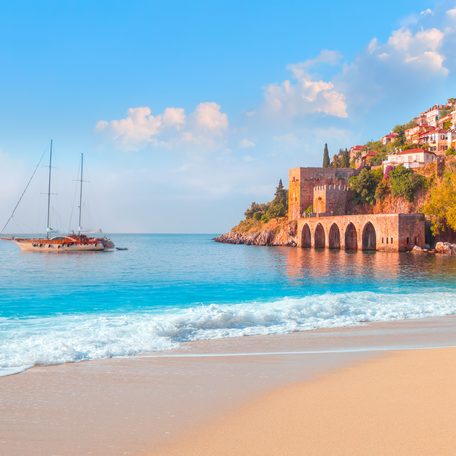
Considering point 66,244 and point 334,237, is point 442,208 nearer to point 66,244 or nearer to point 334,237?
point 334,237

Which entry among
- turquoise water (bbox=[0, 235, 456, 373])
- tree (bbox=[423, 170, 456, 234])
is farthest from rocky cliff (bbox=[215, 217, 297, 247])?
turquoise water (bbox=[0, 235, 456, 373])

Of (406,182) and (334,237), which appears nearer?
(334,237)

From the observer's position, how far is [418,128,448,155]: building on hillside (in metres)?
79.4

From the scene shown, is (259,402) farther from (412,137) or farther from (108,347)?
(412,137)

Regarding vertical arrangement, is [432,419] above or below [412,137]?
below

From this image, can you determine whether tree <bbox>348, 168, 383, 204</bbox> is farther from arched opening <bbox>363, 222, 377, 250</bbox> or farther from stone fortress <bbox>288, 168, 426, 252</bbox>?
arched opening <bbox>363, 222, 377, 250</bbox>

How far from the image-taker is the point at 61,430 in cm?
471

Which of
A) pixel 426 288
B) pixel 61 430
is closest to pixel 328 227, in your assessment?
pixel 426 288

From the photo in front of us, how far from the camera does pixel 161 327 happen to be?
10.7 metres

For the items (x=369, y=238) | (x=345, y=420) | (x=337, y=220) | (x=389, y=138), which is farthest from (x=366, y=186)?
(x=345, y=420)

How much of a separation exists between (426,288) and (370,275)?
7.04 m

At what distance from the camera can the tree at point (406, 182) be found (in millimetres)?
62719

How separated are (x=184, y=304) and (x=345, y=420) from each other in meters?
13.0

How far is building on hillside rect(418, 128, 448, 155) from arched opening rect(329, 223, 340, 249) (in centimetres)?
2655
